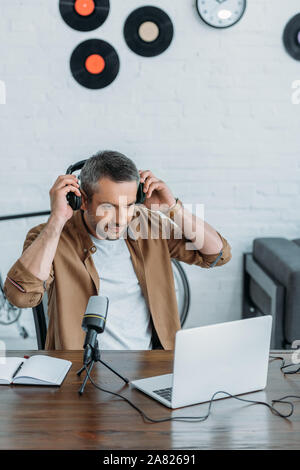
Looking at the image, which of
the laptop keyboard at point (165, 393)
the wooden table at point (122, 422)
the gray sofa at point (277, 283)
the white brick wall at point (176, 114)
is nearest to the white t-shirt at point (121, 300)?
the wooden table at point (122, 422)

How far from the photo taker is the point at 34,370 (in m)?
1.30

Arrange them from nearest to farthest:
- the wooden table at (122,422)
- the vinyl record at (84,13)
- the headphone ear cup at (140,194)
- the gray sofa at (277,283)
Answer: the wooden table at (122,422) → the headphone ear cup at (140,194) → the gray sofa at (277,283) → the vinyl record at (84,13)

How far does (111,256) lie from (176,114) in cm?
136

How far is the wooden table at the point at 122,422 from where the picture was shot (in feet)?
3.31

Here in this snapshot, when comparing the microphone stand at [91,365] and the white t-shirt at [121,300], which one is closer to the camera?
the microphone stand at [91,365]

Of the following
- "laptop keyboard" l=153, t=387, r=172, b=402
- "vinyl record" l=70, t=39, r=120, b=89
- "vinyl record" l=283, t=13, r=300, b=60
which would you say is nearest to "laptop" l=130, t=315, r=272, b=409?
"laptop keyboard" l=153, t=387, r=172, b=402

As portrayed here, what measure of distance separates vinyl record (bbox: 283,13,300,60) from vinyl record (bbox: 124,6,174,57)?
606 millimetres

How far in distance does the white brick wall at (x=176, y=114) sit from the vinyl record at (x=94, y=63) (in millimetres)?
35

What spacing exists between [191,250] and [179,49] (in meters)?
→ 1.40

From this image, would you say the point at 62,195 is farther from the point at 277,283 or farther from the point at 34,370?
the point at 277,283

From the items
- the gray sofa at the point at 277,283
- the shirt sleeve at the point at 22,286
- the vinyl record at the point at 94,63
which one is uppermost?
the vinyl record at the point at 94,63

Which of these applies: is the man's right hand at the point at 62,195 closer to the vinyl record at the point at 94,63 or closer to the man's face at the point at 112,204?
the man's face at the point at 112,204

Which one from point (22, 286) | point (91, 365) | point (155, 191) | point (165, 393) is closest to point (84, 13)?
point (155, 191)

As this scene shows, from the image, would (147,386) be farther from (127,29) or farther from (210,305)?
(127,29)
